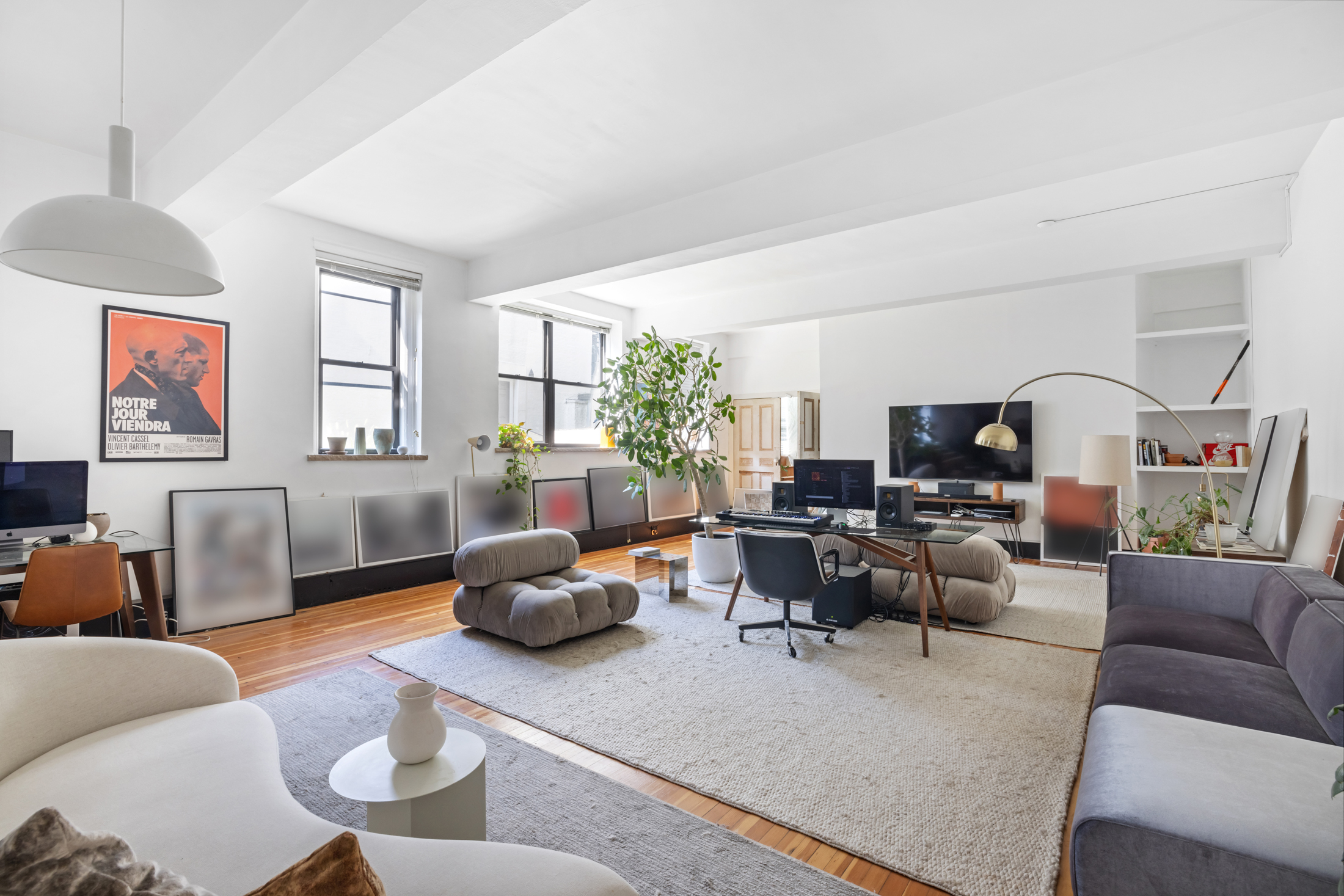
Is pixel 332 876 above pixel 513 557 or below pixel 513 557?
above

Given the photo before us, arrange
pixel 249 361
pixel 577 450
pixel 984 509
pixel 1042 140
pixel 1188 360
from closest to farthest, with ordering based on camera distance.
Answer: pixel 1042 140 → pixel 249 361 → pixel 1188 360 → pixel 984 509 → pixel 577 450

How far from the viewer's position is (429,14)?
6.86ft

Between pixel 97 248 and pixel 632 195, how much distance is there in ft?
10.5

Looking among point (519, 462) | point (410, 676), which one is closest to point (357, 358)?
point (519, 462)

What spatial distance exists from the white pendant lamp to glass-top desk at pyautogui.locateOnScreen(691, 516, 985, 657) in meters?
3.11

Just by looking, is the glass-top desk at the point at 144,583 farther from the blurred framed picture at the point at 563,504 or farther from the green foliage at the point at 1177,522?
the green foliage at the point at 1177,522

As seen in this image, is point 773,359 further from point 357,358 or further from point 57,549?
point 57,549

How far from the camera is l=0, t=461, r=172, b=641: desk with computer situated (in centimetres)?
284

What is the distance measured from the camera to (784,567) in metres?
3.49

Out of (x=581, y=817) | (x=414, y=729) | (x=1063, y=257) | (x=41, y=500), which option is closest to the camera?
(x=414, y=729)

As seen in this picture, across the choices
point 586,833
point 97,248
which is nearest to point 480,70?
point 97,248

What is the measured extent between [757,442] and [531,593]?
20.0ft

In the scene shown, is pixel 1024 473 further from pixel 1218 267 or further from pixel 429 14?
pixel 429 14

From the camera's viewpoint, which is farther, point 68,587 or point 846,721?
point 68,587
